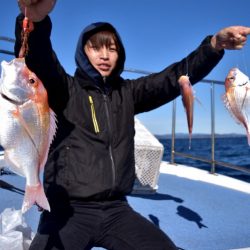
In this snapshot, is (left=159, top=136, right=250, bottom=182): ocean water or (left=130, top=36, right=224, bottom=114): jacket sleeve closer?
(left=130, top=36, right=224, bottom=114): jacket sleeve

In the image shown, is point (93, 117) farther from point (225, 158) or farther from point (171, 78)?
point (225, 158)

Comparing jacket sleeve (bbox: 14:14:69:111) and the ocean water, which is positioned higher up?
jacket sleeve (bbox: 14:14:69:111)

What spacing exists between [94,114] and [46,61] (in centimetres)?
52

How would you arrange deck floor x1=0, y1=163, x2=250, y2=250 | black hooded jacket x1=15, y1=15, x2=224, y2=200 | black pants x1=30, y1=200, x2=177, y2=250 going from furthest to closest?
deck floor x1=0, y1=163, x2=250, y2=250 < black hooded jacket x1=15, y1=15, x2=224, y2=200 < black pants x1=30, y1=200, x2=177, y2=250

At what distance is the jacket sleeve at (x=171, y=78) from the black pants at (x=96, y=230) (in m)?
0.88

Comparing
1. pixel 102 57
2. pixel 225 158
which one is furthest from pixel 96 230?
pixel 225 158

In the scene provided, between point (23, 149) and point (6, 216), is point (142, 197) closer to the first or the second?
point (6, 216)

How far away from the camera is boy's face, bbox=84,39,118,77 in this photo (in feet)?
8.80

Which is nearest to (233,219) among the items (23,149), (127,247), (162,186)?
(162,186)

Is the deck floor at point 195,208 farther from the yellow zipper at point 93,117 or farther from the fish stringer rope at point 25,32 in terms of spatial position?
the fish stringer rope at point 25,32

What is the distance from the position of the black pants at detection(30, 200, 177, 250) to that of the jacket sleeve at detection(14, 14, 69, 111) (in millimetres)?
740

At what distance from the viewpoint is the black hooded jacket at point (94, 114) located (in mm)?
2404

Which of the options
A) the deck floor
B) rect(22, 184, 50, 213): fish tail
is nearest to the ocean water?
the deck floor

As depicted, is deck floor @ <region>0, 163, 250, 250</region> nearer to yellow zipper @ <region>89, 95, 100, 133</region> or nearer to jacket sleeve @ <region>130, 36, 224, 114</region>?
jacket sleeve @ <region>130, 36, 224, 114</region>
